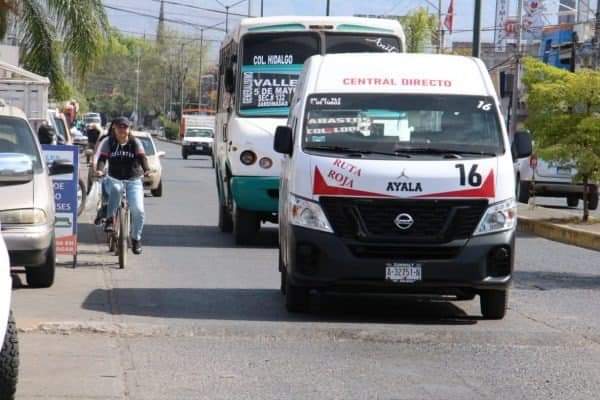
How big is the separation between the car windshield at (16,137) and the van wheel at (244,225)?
551 centimetres

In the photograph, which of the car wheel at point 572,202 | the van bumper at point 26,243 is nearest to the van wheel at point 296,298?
the van bumper at point 26,243

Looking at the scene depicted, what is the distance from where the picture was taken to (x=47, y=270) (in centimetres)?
1354

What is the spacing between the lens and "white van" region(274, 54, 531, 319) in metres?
11.6

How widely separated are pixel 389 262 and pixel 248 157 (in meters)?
7.54

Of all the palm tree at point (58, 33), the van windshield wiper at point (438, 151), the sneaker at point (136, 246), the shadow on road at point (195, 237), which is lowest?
the shadow on road at point (195, 237)

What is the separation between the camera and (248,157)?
1898 cm

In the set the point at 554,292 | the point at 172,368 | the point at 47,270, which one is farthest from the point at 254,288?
the point at 172,368

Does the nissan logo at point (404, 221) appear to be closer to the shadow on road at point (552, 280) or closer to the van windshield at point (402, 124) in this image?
the van windshield at point (402, 124)

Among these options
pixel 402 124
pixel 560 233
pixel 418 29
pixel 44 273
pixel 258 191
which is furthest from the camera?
pixel 418 29

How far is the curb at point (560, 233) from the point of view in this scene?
2095 centimetres

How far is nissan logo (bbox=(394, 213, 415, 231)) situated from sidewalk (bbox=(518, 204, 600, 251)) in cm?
958

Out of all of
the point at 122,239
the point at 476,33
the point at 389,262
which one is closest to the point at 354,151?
the point at 389,262

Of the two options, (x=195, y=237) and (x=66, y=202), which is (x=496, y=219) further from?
(x=195, y=237)

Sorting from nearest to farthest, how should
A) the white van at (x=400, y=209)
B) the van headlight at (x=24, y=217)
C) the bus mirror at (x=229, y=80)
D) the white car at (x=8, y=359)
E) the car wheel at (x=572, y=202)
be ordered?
the white car at (x=8, y=359)
the white van at (x=400, y=209)
the van headlight at (x=24, y=217)
the bus mirror at (x=229, y=80)
the car wheel at (x=572, y=202)
